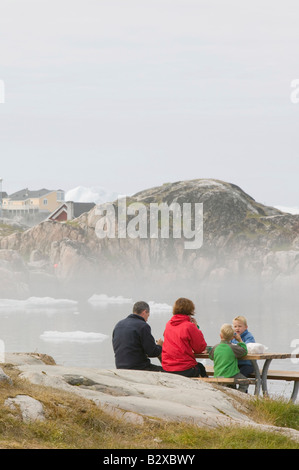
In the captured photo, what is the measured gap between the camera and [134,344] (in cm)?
1195

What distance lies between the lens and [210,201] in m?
198

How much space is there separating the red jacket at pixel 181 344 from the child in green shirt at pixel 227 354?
29 centimetres

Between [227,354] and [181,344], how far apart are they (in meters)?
0.73

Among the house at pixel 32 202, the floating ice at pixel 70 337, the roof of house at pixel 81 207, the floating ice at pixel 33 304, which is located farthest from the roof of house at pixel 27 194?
the floating ice at pixel 70 337

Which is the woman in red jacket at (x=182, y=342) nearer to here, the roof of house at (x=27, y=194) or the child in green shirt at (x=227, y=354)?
the child in green shirt at (x=227, y=354)

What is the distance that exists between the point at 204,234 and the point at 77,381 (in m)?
187

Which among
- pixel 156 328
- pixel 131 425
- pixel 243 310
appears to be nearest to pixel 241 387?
pixel 131 425

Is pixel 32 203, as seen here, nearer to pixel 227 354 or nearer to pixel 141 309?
pixel 141 309

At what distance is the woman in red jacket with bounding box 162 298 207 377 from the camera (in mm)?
11719

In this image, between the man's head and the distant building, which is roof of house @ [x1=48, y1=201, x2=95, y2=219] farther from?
the man's head

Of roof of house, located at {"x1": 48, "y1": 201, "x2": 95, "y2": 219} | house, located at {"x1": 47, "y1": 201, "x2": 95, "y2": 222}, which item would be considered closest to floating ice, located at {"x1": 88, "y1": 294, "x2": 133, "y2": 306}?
house, located at {"x1": 47, "y1": 201, "x2": 95, "y2": 222}

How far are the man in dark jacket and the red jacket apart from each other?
22 cm

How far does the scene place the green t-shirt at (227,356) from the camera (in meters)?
11.9

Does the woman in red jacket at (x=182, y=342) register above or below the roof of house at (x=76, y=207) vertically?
below
